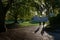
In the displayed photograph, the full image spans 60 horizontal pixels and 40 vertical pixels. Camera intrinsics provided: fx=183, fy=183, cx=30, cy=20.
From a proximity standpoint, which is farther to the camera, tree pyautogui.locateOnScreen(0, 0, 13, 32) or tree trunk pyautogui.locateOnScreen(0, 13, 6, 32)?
tree trunk pyautogui.locateOnScreen(0, 13, 6, 32)

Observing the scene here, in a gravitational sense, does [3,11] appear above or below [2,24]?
above

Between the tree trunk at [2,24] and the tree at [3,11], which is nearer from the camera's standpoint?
the tree at [3,11]

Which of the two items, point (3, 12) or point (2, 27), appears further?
point (2, 27)

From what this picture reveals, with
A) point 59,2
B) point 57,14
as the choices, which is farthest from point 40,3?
point 57,14

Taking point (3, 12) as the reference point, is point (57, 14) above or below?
below

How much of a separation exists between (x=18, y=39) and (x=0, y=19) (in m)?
4.75

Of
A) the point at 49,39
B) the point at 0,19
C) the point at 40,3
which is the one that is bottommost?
the point at 49,39

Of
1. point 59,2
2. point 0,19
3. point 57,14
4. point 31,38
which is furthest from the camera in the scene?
point 57,14

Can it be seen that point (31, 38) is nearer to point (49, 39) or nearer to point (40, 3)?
point (49, 39)

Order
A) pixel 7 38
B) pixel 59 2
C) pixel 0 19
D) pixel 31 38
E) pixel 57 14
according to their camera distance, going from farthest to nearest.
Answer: pixel 57 14
pixel 59 2
pixel 0 19
pixel 31 38
pixel 7 38

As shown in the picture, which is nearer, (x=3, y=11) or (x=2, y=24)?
(x=3, y=11)

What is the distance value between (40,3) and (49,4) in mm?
4721

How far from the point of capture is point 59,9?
26.6 metres

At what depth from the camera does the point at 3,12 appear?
16047 mm
